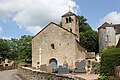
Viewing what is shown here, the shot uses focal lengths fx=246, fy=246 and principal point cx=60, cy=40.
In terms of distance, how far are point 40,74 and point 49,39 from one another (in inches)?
1281

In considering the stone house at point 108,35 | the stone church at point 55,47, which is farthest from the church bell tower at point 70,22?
the stone house at point 108,35

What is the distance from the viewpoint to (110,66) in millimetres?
15641

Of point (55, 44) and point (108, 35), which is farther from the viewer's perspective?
point (108, 35)

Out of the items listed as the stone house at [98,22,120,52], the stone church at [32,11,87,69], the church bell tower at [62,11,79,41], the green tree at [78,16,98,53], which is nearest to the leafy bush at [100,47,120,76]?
→ the stone church at [32,11,87,69]

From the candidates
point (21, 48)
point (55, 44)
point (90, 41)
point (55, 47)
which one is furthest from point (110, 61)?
point (21, 48)

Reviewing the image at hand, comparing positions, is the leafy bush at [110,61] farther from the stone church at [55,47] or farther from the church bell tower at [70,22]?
the church bell tower at [70,22]

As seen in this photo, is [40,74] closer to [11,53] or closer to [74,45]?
[74,45]

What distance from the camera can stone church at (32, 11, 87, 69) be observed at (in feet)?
155

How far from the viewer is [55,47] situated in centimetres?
4875

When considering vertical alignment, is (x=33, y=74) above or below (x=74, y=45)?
below

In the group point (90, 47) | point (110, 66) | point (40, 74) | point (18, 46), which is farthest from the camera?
point (18, 46)

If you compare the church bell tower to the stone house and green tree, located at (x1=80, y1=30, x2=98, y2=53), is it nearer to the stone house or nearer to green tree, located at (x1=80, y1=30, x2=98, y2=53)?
the stone house

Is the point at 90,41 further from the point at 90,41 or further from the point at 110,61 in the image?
the point at 110,61

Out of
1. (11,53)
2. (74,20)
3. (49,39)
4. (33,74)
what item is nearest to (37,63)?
(49,39)
